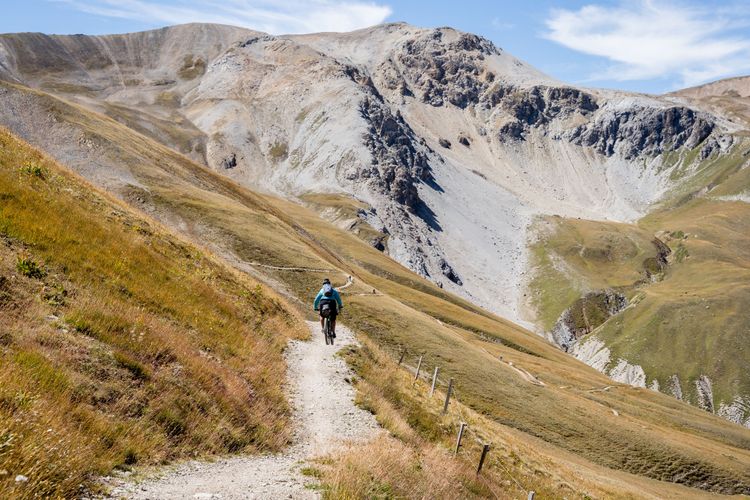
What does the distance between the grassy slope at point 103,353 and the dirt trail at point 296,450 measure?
0.64 metres

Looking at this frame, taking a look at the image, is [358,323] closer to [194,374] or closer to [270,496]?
[194,374]

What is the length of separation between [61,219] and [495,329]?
87.1m

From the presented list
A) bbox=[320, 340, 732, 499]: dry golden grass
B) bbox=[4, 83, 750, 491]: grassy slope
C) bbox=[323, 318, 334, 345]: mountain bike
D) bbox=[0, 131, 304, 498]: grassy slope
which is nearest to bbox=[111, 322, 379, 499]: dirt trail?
bbox=[0, 131, 304, 498]: grassy slope

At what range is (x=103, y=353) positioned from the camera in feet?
38.8

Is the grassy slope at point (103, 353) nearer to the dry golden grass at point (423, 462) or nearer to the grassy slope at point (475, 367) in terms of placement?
the dry golden grass at point (423, 462)

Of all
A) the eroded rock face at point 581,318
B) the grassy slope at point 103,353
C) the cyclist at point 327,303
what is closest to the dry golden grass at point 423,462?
the cyclist at point 327,303

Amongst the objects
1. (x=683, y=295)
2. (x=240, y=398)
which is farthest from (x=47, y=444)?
(x=683, y=295)

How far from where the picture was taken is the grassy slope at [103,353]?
823 cm

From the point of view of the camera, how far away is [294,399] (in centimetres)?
1836

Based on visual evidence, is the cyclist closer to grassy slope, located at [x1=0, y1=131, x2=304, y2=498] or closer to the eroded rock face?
grassy slope, located at [x1=0, y1=131, x2=304, y2=498]

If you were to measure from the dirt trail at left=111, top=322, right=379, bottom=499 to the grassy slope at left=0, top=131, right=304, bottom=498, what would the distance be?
64 centimetres

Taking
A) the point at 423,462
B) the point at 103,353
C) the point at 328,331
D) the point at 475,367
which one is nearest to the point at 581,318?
the point at 475,367

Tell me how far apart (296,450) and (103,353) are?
20.1ft

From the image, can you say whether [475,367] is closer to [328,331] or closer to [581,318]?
[328,331]
